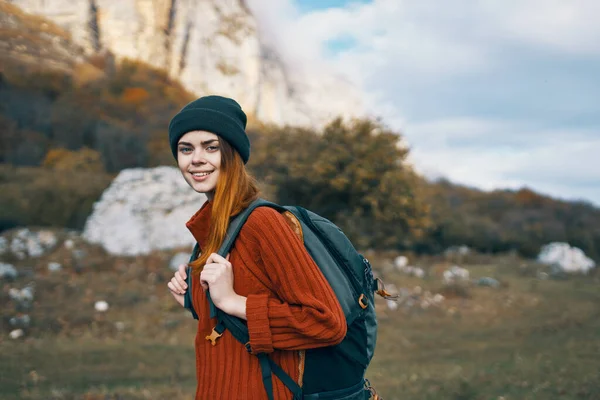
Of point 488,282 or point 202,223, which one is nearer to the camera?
point 202,223

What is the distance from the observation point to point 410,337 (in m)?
9.72

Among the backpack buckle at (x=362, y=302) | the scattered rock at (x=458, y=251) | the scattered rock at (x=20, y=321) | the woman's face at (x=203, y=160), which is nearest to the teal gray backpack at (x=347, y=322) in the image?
the backpack buckle at (x=362, y=302)

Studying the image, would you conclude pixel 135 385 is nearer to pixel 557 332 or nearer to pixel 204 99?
pixel 204 99

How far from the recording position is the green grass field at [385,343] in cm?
633

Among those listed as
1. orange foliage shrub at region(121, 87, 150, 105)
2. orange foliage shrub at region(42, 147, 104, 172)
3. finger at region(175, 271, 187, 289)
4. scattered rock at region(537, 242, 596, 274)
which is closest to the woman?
finger at region(175, 271, 187, 289)

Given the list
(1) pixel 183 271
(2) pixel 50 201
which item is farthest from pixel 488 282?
(1) pixel 183 271

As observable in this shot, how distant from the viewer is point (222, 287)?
5.58 ft

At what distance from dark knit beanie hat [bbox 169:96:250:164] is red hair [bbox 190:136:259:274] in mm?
33

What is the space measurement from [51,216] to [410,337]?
11.3 m

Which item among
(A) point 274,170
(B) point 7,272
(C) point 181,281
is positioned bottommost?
(B) point 7,272

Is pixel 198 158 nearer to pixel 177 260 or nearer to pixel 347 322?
pixel 347 322

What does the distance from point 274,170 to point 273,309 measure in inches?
690

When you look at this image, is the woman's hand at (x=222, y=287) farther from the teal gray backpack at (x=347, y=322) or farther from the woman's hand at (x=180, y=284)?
the woman's hand at (x=180, y=284)

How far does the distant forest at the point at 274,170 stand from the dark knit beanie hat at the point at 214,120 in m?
15.3
